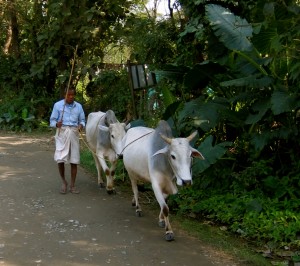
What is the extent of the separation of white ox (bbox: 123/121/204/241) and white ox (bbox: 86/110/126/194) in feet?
2.06

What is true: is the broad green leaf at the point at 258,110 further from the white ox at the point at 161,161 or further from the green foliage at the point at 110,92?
the green foliage at the point at 110,92

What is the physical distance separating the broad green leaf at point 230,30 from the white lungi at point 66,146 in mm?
2710

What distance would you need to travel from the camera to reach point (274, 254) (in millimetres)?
5035

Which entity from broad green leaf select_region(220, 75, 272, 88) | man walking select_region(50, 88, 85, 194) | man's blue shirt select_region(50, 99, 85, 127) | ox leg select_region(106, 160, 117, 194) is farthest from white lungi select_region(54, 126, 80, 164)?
broad green leaf select_region(220, 75, 272, 88)

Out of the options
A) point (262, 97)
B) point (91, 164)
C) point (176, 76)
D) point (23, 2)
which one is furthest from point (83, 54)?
point (262, 97)

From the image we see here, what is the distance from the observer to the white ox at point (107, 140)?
7046mm

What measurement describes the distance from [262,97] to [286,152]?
2.85 feet

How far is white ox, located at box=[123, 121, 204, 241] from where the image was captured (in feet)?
16.4

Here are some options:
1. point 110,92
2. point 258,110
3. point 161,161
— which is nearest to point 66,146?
point 161,161

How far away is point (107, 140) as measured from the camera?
24.3ft

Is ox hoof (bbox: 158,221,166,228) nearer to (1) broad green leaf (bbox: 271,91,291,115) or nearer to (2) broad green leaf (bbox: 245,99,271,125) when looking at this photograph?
(2) broad green leaf (bbox: 245,99,271,125)

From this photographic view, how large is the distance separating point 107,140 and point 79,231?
2198 millimetres

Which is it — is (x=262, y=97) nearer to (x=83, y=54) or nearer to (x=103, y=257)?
(x=103, y=257)

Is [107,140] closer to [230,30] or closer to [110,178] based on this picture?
[110,178]
